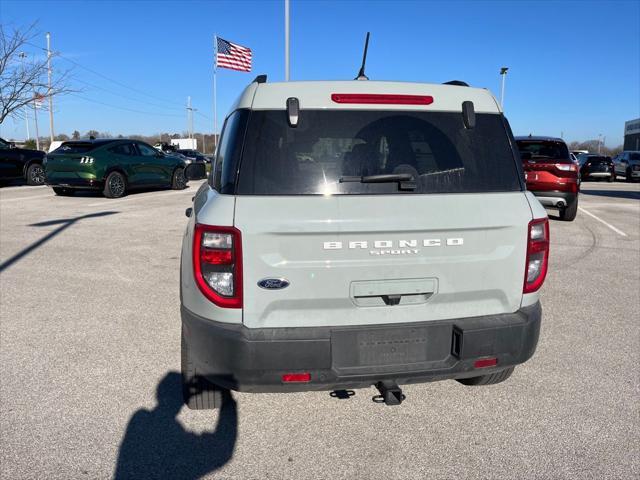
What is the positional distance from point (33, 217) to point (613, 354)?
10.9 m

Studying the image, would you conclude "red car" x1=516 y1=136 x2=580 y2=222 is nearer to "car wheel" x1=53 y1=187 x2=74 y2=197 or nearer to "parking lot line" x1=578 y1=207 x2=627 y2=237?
"parking lot line" x1=578 y1=207 x2=627 y2=237

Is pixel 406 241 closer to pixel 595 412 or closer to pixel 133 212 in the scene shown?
pixel 595 412

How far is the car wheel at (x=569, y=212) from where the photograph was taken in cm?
1072

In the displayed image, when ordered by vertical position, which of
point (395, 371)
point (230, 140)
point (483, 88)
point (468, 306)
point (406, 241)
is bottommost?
point (395, 371)

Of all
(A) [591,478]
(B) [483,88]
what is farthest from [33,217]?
(A) [591,478]

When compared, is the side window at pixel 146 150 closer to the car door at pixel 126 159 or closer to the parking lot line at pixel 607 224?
the car door at pixel 126 159

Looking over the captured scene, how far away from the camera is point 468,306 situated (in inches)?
100

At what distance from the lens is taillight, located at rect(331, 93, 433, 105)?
102 inches

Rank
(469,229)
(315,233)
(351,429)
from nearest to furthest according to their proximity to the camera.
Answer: (315,233) → (469,229) → (351,429)

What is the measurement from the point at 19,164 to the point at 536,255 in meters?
19.0

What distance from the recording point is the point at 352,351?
2.39 metres

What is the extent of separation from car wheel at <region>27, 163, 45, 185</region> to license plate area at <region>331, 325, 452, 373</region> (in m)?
18.9

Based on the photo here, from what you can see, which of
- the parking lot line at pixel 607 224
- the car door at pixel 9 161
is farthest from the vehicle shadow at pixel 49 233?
the parking lot line at pixel 607 224

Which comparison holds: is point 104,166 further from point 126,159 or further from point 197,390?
point 197,390
